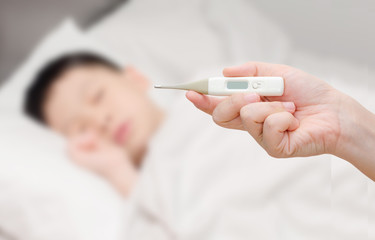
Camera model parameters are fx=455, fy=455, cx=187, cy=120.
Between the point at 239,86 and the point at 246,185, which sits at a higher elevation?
the point at 239,86

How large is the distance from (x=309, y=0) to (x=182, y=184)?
1.52ft

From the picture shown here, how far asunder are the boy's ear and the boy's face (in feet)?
0.12

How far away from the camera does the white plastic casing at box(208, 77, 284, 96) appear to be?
466 mm

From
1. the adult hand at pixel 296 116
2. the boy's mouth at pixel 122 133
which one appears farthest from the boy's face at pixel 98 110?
the adult hand at pixel 296 116

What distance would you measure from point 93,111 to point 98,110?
0.04 feet

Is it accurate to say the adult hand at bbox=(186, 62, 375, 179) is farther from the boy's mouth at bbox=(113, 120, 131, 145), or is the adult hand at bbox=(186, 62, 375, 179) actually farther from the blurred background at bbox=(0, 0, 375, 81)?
the boy's mouth at bbox=(113, 120, 131, 145)

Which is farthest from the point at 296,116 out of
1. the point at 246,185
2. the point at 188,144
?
the point at 188,144

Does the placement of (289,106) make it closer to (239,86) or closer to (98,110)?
(239,86)

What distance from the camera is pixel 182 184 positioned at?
2.65 ft

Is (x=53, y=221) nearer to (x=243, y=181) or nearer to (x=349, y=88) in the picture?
(x=243, y=181)

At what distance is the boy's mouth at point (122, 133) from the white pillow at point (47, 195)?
12 centimetres

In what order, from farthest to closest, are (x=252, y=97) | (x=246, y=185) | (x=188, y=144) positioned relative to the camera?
(x=188, y=144)
(x=246, y=185)
(x=252, y=97)

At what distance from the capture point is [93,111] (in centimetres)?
100

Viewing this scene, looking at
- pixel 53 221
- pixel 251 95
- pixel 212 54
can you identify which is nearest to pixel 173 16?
pixel 212 54
